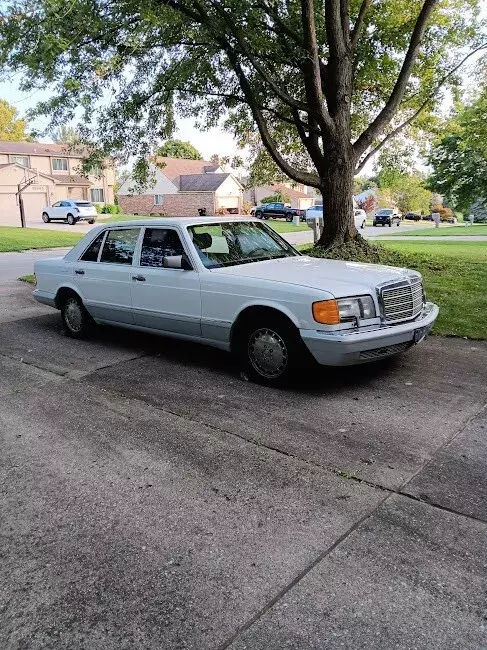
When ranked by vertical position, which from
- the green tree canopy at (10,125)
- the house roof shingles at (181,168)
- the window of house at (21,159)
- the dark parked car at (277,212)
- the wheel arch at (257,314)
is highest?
the green tree canopy at (10,125)

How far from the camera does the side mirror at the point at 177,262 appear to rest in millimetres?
5578

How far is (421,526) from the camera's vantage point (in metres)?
2.89

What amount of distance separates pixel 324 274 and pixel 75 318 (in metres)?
3.58

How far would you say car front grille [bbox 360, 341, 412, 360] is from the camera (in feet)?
15.5

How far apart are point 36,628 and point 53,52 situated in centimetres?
759

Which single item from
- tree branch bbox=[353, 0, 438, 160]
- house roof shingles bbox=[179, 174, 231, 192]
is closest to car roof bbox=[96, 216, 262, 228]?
tree branch bbox=[353, 0, 438, 160]

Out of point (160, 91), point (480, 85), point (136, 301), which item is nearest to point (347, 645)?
point (136, 301)

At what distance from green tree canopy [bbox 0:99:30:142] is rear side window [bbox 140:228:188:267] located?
7194 centimetres

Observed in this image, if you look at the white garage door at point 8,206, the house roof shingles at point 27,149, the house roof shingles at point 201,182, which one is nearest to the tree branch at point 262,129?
the white garage door at point 8,206

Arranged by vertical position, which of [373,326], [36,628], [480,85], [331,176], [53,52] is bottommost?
[36,628]

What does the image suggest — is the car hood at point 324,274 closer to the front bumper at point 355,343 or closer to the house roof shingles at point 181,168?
the front bumper at point 355,343

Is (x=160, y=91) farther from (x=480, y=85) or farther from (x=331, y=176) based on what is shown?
(x=480, y=85)

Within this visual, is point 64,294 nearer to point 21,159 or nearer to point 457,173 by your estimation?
point 457,173

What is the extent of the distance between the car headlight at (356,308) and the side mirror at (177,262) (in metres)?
1.76
